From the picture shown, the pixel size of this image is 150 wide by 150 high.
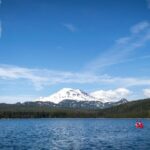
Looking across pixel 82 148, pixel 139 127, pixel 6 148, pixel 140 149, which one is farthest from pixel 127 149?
pixel 139 127

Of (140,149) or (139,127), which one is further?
(139,127)

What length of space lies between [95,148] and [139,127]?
93.8 meters

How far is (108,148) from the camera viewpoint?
221 ft

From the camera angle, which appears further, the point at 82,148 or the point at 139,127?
the point at 139,127

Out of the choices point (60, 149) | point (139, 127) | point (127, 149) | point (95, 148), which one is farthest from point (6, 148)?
point (139, 127)

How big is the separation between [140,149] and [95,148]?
7916mm

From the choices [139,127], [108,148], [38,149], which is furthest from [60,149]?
[139,127]

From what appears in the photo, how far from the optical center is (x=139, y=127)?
158375 millimetres

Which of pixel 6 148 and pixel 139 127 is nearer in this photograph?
pixel 6 148

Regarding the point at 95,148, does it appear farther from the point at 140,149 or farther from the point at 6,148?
the point at 6,148

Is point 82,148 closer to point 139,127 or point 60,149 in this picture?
point 60,149

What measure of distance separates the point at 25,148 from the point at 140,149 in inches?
804

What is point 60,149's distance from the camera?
67.4 meters

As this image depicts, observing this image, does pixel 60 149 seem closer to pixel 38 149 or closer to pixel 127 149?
pixel 38 149
